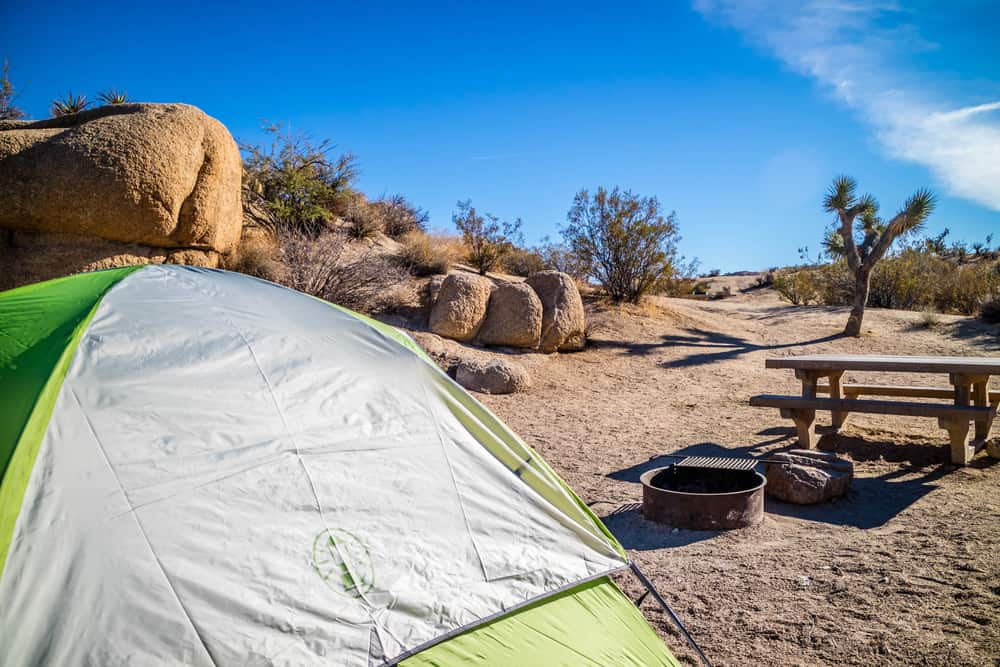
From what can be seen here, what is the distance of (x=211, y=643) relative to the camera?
72.9 inches

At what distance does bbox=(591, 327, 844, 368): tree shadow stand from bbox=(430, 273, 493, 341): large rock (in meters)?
2.98

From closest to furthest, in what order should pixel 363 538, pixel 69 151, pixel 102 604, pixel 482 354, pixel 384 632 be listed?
1. pixel 102 604
2. pixel 384 632
3. pixel 363 538
4. pixel 69 151
5. pixel 482 354

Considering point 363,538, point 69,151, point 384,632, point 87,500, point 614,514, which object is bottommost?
point 614,514

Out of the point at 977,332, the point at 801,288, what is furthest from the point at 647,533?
the point at 801,288

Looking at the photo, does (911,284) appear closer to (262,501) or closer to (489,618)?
(489,618)

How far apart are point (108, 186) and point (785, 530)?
8955mm

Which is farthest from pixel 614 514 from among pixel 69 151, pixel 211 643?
pixel 69 151

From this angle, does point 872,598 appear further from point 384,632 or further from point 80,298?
point 80,298

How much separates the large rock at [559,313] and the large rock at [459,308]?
134cm

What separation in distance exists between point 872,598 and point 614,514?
77.5 inches

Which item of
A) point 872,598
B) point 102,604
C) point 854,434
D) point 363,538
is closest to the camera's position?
point 102,604

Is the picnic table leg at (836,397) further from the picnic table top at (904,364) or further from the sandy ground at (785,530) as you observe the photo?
the picnic table top at (904,364)

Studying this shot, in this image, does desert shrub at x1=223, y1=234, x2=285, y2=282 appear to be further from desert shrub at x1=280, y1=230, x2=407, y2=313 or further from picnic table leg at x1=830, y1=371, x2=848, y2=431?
picnic table leg at x1=830, y1=371, x2=848, y2=431

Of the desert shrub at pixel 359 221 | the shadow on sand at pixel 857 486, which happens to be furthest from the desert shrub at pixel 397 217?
the shadow on sand at pixel 857 486
